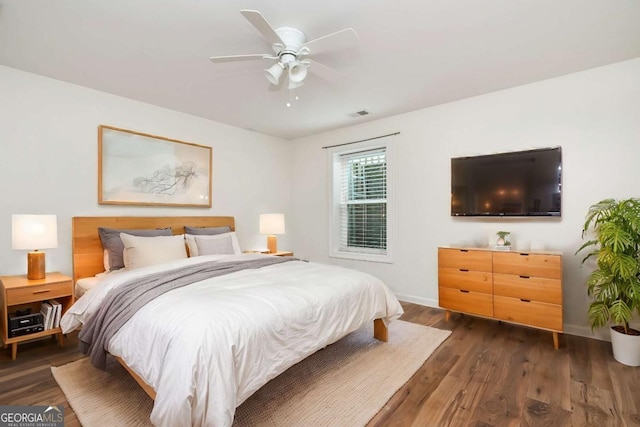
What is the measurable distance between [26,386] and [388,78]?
12.2 ft

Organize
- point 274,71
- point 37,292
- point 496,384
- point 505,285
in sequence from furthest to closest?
point 505,285 → point 37,292 → point 274,71 → point 496,384

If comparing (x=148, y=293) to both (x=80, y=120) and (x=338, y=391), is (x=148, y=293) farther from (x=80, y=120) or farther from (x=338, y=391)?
(x=80, y=120)

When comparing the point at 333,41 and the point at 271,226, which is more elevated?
the point at 333,41

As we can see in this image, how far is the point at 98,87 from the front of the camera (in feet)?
10.2

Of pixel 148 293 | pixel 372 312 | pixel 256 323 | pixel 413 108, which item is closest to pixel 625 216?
pixel 372 312

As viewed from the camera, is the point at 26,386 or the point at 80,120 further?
the point at 80,120

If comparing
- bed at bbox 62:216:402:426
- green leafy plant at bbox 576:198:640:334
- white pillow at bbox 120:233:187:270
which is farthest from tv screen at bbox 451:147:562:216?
white pillow at bbox 120:233:187:270

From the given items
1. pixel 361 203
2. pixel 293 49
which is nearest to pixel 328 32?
pixel 293 49

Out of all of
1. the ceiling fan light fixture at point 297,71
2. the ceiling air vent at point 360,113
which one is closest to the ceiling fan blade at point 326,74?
the ceiling fan light fixture at point 297,71

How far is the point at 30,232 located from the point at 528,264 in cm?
431

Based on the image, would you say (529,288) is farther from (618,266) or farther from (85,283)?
(85,283)

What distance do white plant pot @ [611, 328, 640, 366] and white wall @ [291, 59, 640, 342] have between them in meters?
0.49

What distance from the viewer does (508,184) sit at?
316cm

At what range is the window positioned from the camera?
434 cm
